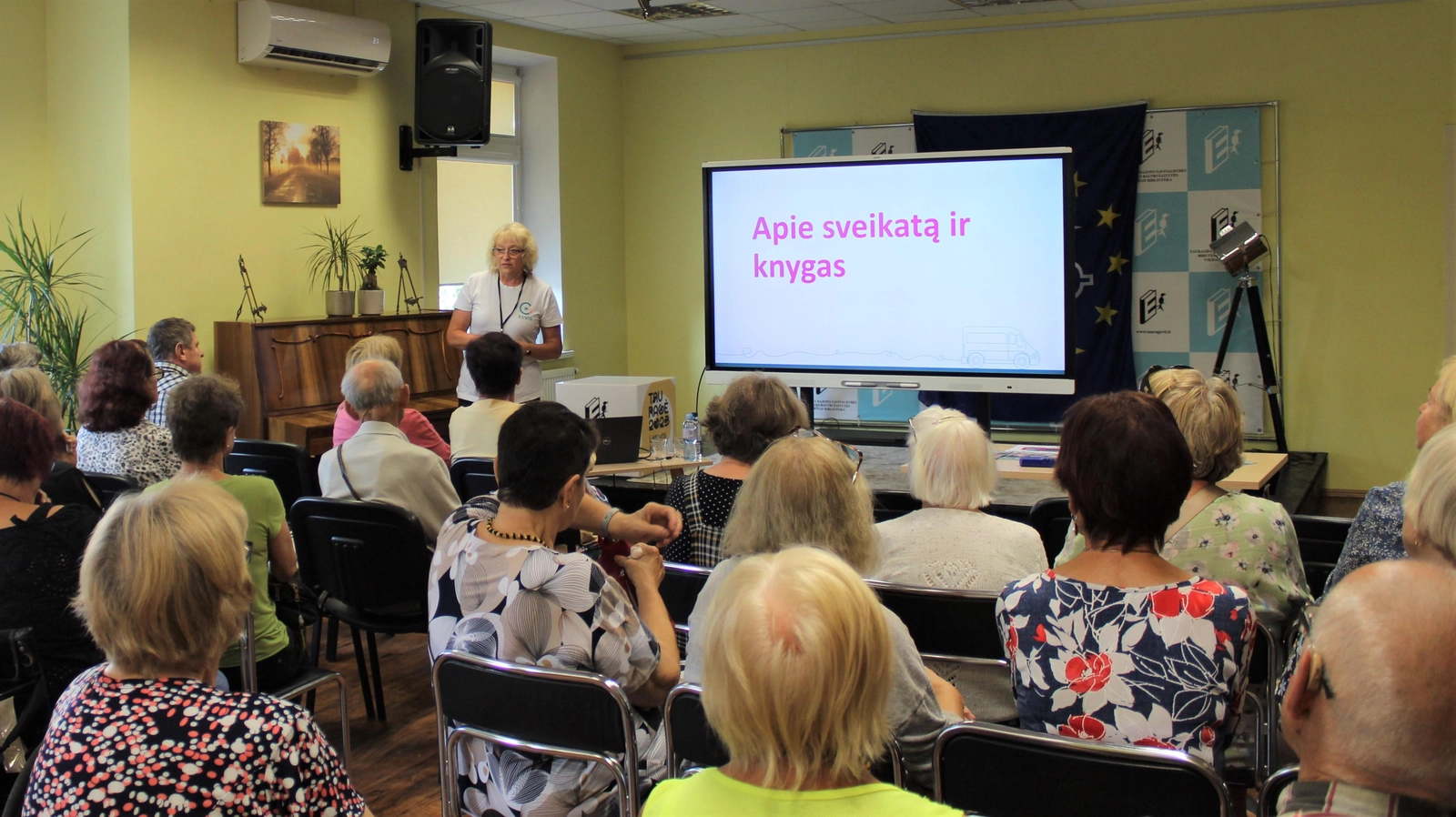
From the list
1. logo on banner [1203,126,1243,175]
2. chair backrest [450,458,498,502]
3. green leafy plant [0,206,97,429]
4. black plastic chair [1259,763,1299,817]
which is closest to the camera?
black plastic chair [1259,763,1299,817]

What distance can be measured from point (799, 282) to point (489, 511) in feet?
12.3

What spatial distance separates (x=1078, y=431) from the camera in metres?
2.10

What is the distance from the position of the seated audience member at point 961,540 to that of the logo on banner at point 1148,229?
4.96 m

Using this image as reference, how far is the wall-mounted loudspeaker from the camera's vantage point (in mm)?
6676

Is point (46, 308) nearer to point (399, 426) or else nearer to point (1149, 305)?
point (399, 426)

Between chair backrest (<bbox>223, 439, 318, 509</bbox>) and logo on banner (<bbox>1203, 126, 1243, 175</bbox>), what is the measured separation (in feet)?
17.7

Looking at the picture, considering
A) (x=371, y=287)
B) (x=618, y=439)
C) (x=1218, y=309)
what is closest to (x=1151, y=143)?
(x=1218, y=309)

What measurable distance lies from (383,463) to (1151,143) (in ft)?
17.6

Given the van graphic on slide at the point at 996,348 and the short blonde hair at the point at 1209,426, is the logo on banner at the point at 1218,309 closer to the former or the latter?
the van graphic on slide at the point at 996,348

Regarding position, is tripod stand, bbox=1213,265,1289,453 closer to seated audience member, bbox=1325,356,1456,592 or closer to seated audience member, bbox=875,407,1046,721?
seated audience member, bbox=1325,356,1456,592

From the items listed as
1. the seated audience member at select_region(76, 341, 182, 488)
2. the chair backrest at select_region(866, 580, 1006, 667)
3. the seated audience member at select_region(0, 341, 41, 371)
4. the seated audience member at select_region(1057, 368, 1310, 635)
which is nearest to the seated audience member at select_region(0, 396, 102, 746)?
the seated audience member at select_region(76, 341, 182, 488)

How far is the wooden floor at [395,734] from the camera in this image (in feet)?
10.6

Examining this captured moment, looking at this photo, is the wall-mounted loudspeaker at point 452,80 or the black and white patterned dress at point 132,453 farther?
the wall-mounted loudspeaker at point 452,80

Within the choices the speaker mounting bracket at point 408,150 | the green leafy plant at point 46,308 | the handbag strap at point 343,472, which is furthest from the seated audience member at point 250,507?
the speaker mounting bracket at point 408,150
